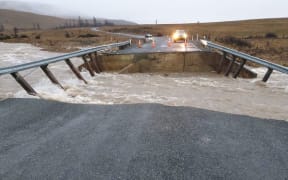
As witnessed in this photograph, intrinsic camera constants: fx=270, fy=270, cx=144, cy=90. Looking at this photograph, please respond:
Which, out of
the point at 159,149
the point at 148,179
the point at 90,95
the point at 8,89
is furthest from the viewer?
the point at 8,89

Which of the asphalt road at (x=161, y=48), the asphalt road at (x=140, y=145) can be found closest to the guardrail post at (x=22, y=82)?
the asphalt road at (x=140, y=145)

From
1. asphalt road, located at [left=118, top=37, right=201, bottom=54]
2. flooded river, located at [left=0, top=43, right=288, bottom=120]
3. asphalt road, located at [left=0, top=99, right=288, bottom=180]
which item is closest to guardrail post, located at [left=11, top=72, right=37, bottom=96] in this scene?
flooded river, located at [left=0, top=43, right=288, bottom=120]

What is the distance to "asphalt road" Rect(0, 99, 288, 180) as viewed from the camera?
3.55 m

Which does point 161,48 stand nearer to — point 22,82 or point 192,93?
point 192,93

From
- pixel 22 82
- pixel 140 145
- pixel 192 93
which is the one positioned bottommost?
pixel 192 93

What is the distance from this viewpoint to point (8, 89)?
32.1ft

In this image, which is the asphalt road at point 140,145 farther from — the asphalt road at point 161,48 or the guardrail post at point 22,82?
the asphalt road at point 161,48

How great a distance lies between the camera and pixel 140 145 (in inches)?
170

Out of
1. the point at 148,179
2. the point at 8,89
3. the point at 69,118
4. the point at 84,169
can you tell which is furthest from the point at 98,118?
the point at 8,89

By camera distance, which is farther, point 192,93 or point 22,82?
point 192,93

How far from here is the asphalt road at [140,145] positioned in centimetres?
355

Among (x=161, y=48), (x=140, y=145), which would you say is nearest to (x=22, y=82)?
(x=140, y=145)

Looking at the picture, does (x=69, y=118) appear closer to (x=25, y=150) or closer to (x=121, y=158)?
(x=25, y=150)

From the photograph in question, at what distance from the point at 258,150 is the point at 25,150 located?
3.62 m
